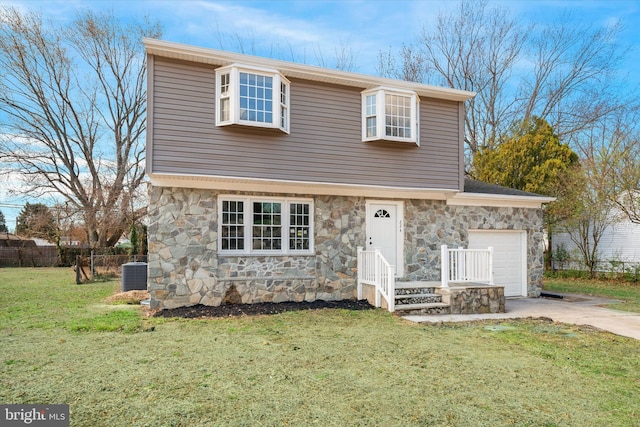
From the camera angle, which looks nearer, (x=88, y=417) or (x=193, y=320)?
(x=88, y=417)

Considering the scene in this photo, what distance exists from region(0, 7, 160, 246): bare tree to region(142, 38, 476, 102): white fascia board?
15.6m

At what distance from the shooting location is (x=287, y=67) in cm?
914

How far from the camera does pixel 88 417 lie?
3.46m

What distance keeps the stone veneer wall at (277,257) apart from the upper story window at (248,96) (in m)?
1.75

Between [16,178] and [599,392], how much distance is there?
2497 centimetres

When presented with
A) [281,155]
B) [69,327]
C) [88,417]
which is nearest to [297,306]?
[281,155]

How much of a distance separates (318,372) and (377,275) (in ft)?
15.4

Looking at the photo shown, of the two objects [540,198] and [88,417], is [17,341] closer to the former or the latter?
[88,417]

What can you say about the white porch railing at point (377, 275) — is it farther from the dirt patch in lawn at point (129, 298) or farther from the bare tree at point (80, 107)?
the bare tree at point (80, 107)

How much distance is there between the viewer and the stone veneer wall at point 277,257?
881 cm

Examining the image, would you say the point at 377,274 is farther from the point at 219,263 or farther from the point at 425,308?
the point at 219,263

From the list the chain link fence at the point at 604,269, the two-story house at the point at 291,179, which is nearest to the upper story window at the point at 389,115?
the two-story house at the point at 291,179

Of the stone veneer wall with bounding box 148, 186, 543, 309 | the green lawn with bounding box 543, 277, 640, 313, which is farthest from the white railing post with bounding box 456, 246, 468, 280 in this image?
the green lawn with bounding box 543, 277, 640, 313

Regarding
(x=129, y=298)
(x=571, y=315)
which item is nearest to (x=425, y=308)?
(x=571, y=315)
